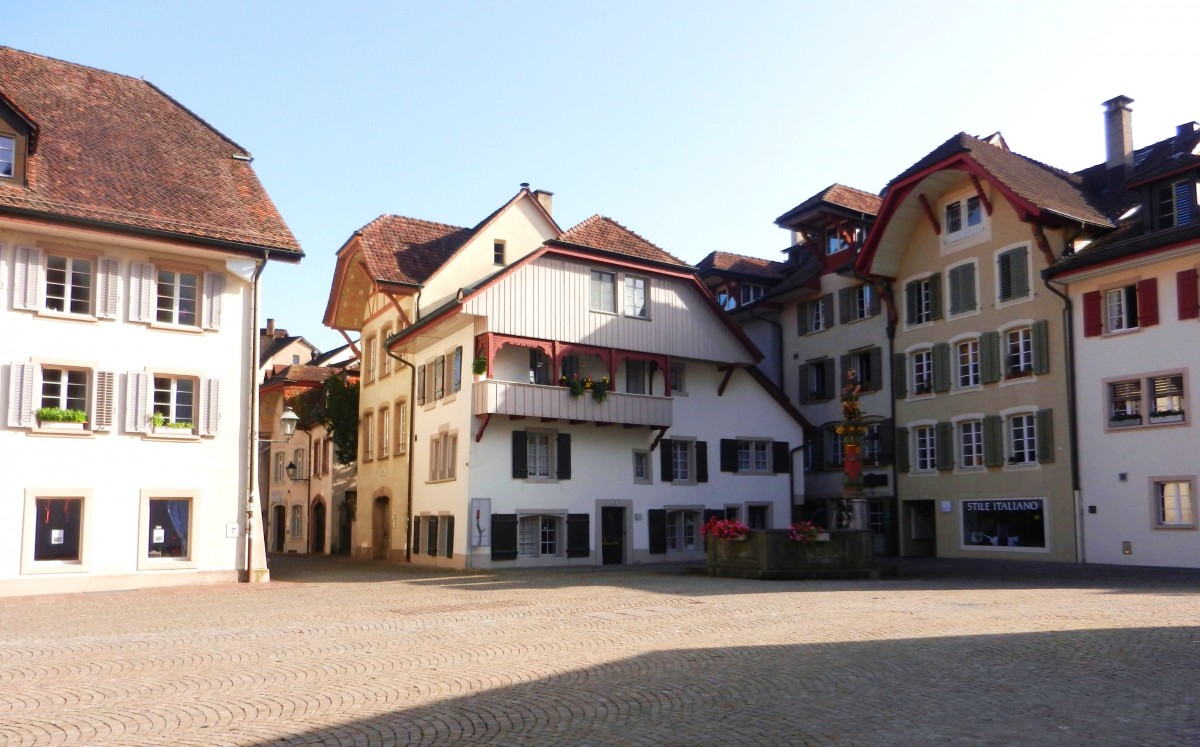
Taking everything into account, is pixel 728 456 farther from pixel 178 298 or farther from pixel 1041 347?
pixel 178 298

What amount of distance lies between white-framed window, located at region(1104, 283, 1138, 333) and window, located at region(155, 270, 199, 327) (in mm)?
23433

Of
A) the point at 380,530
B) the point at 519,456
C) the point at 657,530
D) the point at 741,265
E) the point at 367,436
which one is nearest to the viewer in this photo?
the point at 519,456

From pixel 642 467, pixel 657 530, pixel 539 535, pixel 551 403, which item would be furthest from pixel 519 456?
pixel 657 530

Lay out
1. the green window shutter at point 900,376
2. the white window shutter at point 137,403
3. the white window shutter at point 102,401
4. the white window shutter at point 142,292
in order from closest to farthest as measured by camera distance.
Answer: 1. the white window shutter at point 102,401
2. the white window shutter at point 137,403
3. the white window shutter at point 142,292
4. the green window shutter at point 900,376

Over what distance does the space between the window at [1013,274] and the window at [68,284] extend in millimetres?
24804

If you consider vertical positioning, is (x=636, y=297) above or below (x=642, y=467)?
above

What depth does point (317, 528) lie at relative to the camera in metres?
47.6

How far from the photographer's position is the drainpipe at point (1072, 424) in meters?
29.4

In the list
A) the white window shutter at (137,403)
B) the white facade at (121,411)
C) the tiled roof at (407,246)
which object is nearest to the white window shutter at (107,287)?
the white facade at (121,411)

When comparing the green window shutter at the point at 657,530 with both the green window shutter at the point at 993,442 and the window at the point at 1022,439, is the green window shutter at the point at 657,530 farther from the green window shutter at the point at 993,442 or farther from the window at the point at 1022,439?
the window at the point at 1022,439

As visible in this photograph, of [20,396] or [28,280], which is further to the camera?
[28,280]

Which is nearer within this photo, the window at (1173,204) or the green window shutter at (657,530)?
the window at (1173,204)

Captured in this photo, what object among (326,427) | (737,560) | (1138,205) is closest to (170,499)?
(737,560)

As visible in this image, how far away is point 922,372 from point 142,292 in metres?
23.6
